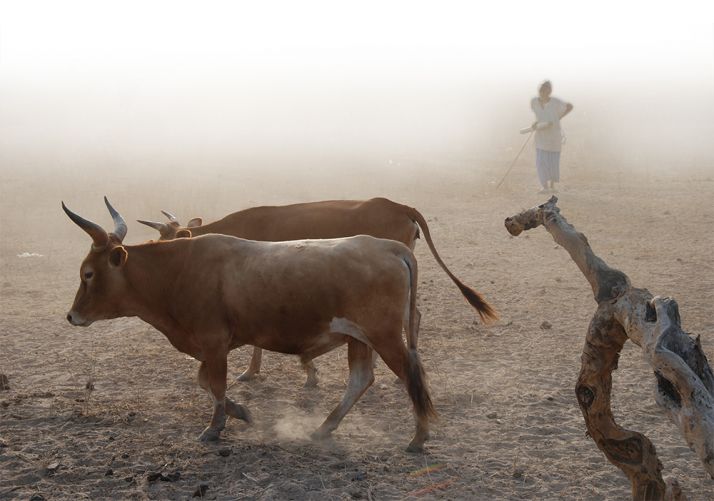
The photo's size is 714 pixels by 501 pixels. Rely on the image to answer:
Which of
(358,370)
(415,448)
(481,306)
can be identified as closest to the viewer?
(415,448)

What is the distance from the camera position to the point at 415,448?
597 centimetres

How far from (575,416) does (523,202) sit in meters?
10.8

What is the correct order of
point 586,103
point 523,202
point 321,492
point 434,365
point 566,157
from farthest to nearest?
point 586,103
point 566,157
point 523,202
point 434,365
point 321,492

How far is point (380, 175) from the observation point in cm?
2177

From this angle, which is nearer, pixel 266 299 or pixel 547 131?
pixel 266 299

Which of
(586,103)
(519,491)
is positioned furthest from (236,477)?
(586,103)

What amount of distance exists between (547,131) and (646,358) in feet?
45.4

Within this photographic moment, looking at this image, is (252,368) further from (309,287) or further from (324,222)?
(309,287)

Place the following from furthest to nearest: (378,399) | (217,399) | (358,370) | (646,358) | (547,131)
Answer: (547,131), (378,399), (358,370), (217,399), (646,358)

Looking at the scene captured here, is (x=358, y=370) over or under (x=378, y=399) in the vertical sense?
over

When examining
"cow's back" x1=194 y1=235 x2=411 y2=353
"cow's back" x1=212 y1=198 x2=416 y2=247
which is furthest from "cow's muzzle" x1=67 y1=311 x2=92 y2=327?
"cow's back" x1=212 y1=198 x2=416 y2=247

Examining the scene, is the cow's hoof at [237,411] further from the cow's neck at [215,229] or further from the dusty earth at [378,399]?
the cow's neck at [215,229]

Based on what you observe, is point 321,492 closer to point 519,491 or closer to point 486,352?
point 519,491

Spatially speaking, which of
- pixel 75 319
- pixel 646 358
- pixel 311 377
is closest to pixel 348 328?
pixel 311 377
